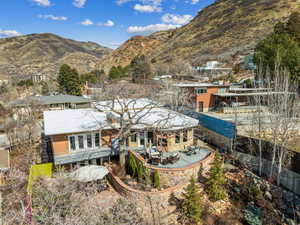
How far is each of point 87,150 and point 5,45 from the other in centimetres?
15537

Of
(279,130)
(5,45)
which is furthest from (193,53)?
(5,45)

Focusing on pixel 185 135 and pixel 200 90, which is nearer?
pixel 185 135

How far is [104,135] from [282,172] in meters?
14.7

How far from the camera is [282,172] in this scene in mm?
15078

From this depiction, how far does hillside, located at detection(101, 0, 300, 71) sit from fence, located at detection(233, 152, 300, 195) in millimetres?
46375

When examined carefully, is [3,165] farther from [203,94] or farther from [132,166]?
[203,94]

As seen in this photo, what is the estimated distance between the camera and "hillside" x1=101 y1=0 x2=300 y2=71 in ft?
208

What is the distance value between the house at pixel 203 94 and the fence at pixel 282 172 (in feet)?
41.6

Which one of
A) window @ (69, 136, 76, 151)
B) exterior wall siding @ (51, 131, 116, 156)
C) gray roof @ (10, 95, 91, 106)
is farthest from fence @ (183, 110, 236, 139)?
gray roof @ (10, 95, 91, 106)

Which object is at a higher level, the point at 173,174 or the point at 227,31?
the point at 227,31

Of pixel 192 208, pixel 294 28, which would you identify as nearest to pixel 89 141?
pixel 192 208

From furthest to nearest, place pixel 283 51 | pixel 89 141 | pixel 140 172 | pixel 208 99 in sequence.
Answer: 1. pixel 208 99
2. pixel 283 51
3. pixel 89 141
4. pixel 140 172

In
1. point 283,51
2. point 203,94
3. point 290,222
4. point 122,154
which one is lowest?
point 290,222

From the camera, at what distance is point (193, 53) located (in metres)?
73.4
